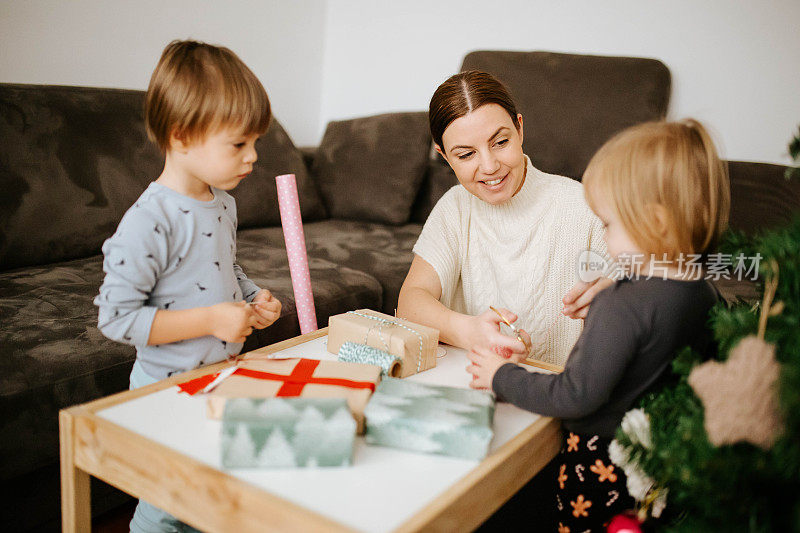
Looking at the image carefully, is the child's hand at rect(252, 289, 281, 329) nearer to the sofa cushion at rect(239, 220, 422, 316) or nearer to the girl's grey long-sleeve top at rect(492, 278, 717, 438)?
the girl's grey long-sleeve top at rect(492, 278, 717, 438)

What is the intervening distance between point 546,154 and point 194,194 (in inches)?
60.6

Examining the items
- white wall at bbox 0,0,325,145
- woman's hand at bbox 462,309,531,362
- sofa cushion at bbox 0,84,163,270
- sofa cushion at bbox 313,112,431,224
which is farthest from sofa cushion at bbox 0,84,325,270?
woman's hand at bbox 462,309,531,362

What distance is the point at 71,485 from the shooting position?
86 cm

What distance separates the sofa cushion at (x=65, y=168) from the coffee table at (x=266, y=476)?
3.39 ft

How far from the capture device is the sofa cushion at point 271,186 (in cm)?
232

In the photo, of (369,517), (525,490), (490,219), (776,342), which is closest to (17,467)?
(369,517)

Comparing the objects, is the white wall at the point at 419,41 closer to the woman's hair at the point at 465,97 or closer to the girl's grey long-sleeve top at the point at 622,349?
the woman's hair at the point at 465,97

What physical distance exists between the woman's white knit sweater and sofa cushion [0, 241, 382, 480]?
45 centimetres

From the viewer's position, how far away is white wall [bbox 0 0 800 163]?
2145 mm

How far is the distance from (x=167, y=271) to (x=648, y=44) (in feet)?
6.87

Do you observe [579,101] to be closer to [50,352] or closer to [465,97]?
[465,97]

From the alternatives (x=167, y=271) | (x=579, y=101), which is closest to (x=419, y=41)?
(x=579, y=101)

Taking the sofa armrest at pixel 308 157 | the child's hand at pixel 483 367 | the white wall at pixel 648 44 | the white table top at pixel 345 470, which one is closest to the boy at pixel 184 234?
the white table top at pixel 345 470

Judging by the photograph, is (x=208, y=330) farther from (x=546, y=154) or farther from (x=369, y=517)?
(x=546, y=154)
